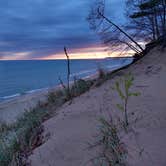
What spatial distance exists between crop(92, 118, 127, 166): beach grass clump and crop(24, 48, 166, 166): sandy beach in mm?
86

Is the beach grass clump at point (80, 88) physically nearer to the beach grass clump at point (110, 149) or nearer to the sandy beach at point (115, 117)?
the sandy beach at point (115, 117)

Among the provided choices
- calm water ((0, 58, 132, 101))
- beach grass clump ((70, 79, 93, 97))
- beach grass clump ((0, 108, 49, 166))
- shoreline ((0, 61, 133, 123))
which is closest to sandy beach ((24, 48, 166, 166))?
beach grass clump ((0, 108, 49, 166))

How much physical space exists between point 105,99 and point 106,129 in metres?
2.13

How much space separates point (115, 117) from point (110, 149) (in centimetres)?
120

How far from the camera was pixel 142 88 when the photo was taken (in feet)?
18.8

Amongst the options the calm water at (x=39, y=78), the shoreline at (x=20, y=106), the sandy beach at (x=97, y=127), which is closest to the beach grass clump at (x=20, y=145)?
the sandy beach at (x=97, y=127)

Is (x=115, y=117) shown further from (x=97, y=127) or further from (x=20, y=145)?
(x=20, y=145)

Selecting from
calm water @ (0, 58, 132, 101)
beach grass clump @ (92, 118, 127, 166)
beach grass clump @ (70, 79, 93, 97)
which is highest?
beach grass clump @ (70, 79, 93, 97)

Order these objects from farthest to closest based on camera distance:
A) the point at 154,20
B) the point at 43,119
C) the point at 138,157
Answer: the point at 154,20 < the point at 43,119 < the point at 138,157

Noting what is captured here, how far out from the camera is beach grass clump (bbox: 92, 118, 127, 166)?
3129mm

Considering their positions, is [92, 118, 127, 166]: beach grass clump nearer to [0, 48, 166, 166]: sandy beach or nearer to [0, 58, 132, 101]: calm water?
[0, 48, 166, 166]: sandy beach

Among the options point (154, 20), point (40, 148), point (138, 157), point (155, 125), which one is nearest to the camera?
point (138, 157)

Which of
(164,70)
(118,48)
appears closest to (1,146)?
(164,70)

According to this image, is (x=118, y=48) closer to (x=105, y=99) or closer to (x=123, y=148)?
(x=105, y=99)
